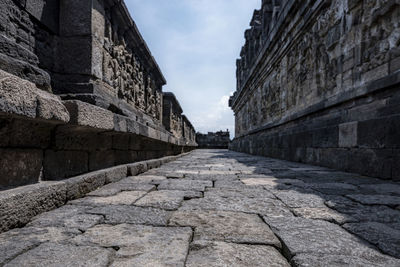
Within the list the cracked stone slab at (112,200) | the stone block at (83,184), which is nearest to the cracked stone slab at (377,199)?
the cracked stone slab at (112,200)

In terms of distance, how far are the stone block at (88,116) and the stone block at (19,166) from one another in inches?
15.8

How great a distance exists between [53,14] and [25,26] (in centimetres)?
66

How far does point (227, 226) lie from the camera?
55.9 inches

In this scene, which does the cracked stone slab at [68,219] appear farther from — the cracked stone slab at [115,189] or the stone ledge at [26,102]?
the stone ledge at [26,102]

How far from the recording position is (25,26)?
252cm

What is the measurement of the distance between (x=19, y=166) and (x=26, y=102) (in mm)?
543

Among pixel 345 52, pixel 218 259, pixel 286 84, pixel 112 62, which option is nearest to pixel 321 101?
pixel 345 52

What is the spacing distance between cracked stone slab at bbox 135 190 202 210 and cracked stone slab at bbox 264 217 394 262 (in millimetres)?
817

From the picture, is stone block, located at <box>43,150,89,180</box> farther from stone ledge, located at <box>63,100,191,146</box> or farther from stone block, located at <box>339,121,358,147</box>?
stone block, located at <box>339,121,358,147</box>

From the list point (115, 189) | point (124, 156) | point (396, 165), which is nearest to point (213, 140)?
point (124, 156)

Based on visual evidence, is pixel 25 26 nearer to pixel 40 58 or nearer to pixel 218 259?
pixel 40 58

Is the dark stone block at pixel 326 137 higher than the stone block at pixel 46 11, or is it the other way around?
the stone block at pixel 46 11

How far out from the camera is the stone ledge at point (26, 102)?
49.5 inches

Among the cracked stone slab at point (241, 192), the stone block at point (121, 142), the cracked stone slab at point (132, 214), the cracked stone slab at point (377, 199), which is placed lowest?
the cracked stone slab at point (132, 214)
